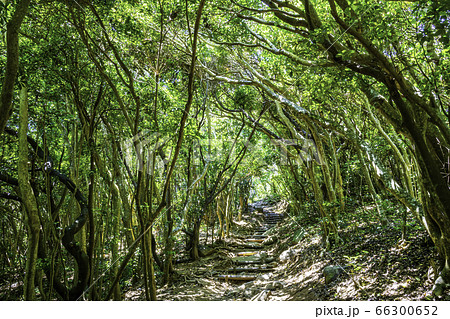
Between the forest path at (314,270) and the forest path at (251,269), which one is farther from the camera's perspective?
the forest path at (251,269)

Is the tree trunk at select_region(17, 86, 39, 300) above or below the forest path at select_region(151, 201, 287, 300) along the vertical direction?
above

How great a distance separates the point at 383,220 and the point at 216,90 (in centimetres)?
550

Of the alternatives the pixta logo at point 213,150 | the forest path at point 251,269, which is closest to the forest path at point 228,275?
the forest path at point 251,269

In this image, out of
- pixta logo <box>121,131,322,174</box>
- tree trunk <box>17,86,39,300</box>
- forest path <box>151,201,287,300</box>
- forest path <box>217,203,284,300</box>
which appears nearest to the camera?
tree trunk <box>17,86,39,300</box>

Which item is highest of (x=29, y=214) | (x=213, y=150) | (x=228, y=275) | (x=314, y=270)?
(x=213, y=150)

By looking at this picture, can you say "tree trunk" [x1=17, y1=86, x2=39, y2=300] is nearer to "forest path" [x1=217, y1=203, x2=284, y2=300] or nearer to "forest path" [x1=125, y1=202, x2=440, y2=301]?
"forest path" [x1=125, y1=202, x2=440, y2=301]

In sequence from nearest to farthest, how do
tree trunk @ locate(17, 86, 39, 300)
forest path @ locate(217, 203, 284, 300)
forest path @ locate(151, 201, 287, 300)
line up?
tree trunk @ locate(17, 86, 39, 300) → forest path @ locate(217, 203, 284, 300) → forest path @ locate(151, 201, 287, 300)

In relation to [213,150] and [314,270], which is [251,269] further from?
[213,150]

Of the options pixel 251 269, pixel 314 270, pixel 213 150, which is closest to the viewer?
pixel 314 270

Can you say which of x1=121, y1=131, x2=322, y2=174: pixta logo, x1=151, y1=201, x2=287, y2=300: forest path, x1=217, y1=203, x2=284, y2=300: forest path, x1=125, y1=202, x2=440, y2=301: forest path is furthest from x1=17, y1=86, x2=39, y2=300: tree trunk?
x1=217, y1=203, x2=284, y2=300: forest path

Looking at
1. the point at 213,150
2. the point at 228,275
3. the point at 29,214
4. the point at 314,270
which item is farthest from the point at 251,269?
the point at 29,214

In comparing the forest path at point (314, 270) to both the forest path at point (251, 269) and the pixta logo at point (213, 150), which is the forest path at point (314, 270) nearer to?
the forest path at point (251, 269)

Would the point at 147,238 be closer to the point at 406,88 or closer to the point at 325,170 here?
the point at 406,88
